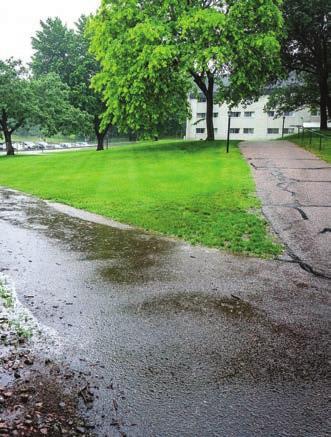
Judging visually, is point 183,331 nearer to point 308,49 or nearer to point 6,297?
point 6,297

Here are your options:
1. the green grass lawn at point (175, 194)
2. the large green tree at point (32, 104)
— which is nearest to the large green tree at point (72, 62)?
the large green tree at point (32, 104)

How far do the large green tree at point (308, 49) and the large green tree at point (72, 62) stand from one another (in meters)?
17.7

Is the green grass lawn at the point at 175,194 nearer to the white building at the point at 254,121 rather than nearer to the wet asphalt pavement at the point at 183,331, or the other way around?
the wet asphalt pavement at the point at 183,331

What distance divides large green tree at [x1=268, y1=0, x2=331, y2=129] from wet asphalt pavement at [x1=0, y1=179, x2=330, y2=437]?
2317cm

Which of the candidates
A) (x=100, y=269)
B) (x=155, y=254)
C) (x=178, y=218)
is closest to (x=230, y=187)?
(x=178, y=218)

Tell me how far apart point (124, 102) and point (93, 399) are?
2228 centimetres

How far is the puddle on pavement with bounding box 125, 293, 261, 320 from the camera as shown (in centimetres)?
434

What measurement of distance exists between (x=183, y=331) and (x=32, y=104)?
33504 millimetres

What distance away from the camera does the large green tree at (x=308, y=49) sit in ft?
88.1

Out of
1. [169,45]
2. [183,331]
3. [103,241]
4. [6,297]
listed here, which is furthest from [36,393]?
[169,45]

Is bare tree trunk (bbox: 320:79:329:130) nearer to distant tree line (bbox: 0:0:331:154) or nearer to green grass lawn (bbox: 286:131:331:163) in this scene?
distant tree line (bbox: 0:0:331:154)

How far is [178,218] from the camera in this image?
8.62 m

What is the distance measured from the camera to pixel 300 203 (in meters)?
9.77

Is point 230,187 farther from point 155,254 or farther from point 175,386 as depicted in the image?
point 175,386
